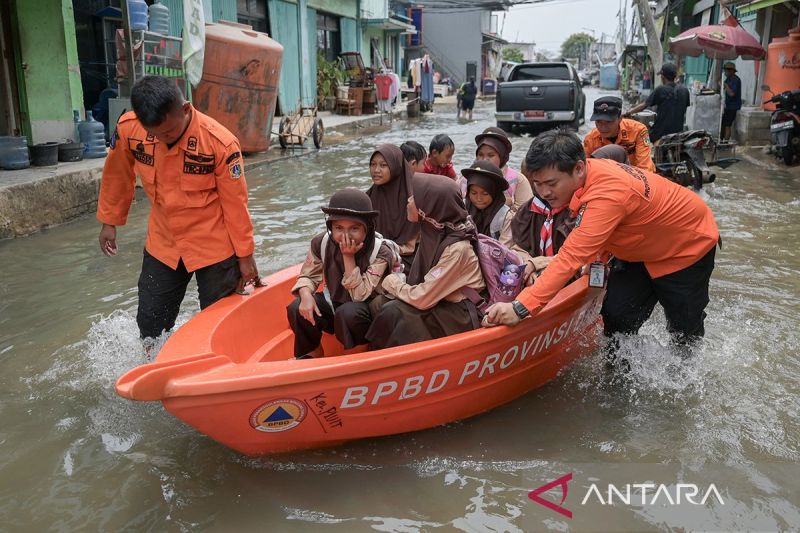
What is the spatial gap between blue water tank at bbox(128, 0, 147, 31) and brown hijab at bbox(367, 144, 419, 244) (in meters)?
6.27

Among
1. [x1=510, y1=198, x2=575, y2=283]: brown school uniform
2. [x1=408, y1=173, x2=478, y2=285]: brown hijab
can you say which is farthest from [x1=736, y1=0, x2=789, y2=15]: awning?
[x1=408, y1=173, x2=478, y2=285]: brown hijab

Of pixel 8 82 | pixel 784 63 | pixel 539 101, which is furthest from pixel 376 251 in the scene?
pixel 539 101

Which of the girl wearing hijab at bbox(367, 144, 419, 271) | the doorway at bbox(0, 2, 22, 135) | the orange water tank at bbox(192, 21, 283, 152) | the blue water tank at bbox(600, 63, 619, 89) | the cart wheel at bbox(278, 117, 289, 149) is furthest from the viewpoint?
the blue water tank at bbox(600, 63, 619, 89)

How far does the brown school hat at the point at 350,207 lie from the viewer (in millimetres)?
3307

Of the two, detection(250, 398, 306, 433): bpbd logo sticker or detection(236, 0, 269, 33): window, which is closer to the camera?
detection(250, 398, 306, 433): bpbd logo sticker

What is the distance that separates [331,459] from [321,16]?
69.8 feet

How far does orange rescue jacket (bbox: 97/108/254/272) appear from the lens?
3.34 metres

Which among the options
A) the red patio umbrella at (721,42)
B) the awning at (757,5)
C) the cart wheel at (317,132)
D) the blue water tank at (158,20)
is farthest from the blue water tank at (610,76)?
the blue water tank at (158,20)

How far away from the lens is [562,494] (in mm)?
3010

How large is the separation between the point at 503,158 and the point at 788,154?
779cm

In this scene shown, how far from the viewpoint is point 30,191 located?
7.20 m

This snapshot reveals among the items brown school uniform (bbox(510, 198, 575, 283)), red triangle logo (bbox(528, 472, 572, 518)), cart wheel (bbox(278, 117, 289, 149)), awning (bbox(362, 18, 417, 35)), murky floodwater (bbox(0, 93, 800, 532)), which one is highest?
awning (bbox(362, 18, 417, 35))

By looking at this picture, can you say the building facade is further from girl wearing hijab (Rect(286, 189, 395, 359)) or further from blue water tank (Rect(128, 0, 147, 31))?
girl wearing hijab (Rect(286, 189, 395, 359))

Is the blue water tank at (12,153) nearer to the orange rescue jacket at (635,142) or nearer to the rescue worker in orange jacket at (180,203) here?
the rescue worker in orange jacket at (180,203)
